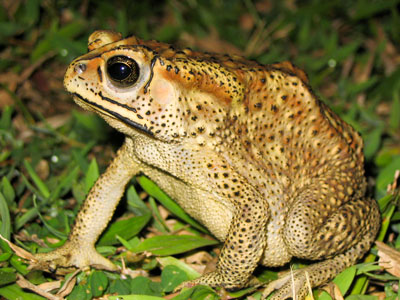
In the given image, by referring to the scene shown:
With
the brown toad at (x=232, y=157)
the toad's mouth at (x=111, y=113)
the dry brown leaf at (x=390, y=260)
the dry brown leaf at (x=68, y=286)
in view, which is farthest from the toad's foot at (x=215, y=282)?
the toad's mouth at (x=111, y=113)

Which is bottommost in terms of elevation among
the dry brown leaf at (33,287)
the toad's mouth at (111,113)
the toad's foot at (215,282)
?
the dry brown leaf at (33,287)

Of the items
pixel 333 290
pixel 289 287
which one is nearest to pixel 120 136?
pixel 289 287

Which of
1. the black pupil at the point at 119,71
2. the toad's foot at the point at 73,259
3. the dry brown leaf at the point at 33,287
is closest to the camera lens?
the black pupil at the point at 119,71

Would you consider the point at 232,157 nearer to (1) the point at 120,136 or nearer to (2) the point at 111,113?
(2) the point at 111,113

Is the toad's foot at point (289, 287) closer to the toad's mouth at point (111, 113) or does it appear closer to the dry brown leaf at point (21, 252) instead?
the toad's mouth at point (111, 113)

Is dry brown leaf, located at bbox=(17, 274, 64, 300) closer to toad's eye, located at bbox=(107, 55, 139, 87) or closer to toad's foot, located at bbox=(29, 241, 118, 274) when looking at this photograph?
toad's foot, located at bbox=(29, 241, 118, 274)

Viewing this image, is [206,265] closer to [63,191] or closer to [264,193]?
[264,193]

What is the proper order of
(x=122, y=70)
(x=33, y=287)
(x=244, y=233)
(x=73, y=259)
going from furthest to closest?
(x=73, y=259)
(x=33, y=287)
(x=244, y=233)
(x=122, y=70)

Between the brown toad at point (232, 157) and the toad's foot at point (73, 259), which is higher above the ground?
the brown toad at point (232, 157)

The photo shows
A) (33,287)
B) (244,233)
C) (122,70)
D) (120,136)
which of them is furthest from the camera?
(120,136)
